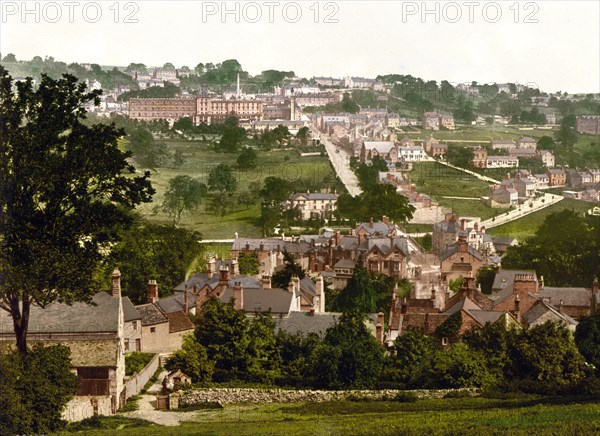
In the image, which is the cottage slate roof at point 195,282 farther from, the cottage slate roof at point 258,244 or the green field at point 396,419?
the green field at point 396,419

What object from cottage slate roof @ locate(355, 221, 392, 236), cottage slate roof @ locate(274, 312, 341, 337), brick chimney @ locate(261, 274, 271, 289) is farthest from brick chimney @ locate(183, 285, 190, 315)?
cottage slate roof @ locate(355, 221, 392, 236)

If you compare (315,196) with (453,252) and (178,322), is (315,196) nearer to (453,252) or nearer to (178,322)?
(453,252)

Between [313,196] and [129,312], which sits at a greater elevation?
[313,196]

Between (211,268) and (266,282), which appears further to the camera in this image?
(211,268)

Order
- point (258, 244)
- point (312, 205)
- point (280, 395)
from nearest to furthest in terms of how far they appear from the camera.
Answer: point (280, 395)
point (258, 244)
point (312, 205)

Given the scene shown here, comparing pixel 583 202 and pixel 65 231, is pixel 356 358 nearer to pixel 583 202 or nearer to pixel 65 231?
pixel 65 231

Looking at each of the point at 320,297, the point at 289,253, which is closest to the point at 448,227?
the point at 289,253

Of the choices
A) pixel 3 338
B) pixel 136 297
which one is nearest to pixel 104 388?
pixel 3 338

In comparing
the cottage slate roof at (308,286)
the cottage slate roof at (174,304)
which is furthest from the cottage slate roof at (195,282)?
the cottage slate roof at (308,286)
